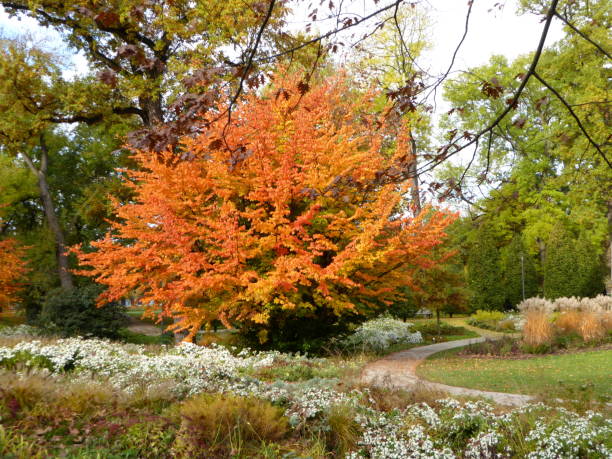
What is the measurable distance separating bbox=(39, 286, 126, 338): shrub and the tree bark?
278 centimetres

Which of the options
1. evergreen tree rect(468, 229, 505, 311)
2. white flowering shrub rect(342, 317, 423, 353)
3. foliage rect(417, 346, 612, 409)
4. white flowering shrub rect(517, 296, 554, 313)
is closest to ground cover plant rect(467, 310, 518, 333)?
white flowering shrub rect(517, 296, 554, 313)

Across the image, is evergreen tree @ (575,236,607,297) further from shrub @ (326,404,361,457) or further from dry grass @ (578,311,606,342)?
shrub @ (326,404,361,457)

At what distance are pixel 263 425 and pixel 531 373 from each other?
636 cm

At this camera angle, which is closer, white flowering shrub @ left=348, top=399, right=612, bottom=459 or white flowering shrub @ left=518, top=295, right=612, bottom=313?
white flowering shrub @ left=348, top=399, right=612, bottom=459

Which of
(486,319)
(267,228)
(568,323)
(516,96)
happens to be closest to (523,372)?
(568,323)

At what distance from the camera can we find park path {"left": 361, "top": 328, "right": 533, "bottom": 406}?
644 cm

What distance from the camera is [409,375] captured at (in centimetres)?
894

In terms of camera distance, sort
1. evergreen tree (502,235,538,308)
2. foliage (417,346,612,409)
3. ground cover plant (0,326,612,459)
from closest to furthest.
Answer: ground cover plant (0,326,612,459) < foliage (417,346,612,409) < evergreen tree (502,235,538,308)

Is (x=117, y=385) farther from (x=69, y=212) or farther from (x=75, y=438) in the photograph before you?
(x=69, y=212)

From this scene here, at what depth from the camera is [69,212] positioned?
68.0 feet

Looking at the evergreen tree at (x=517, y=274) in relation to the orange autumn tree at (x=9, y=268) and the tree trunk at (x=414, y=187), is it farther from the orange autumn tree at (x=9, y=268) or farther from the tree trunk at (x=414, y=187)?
the orange autumn tree at (x=9, y=268)

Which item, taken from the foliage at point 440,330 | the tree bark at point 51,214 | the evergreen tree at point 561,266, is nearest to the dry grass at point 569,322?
the foliage at point 440,330

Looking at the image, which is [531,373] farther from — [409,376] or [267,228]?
[267,228]

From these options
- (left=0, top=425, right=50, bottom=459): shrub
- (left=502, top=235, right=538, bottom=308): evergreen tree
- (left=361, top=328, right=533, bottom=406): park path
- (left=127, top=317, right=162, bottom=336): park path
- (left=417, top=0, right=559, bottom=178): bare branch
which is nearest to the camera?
(left=417, top=0, right=559, bottom=178): bare branch
